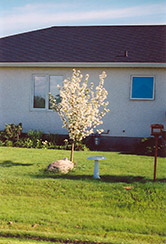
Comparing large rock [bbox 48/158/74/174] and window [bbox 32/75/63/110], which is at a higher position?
window [bbox 32/75/63/110]

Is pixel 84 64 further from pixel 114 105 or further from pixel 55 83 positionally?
pixel 114 105

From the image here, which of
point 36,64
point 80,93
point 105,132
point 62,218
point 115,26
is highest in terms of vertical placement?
point 115,26

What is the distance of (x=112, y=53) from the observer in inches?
513

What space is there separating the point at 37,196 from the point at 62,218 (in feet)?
3.47

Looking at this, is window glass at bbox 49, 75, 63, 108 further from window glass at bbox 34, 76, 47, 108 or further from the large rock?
the large rock

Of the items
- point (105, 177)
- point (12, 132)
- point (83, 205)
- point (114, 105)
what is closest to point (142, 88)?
point (114, 105)

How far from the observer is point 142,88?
12.4m

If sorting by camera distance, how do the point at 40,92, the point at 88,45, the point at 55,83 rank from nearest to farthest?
the point at 55,83, the point at 40,92, the point at 88,45

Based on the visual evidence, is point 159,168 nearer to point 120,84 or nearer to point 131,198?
point 131,198

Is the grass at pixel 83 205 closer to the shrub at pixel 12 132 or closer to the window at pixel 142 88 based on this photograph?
the shrub at pixel 12 132

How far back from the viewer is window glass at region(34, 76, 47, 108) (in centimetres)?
1303

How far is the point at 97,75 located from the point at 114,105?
1.29 m

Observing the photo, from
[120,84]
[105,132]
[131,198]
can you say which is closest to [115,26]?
[120,84]

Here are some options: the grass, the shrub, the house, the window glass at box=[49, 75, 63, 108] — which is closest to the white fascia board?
the house
